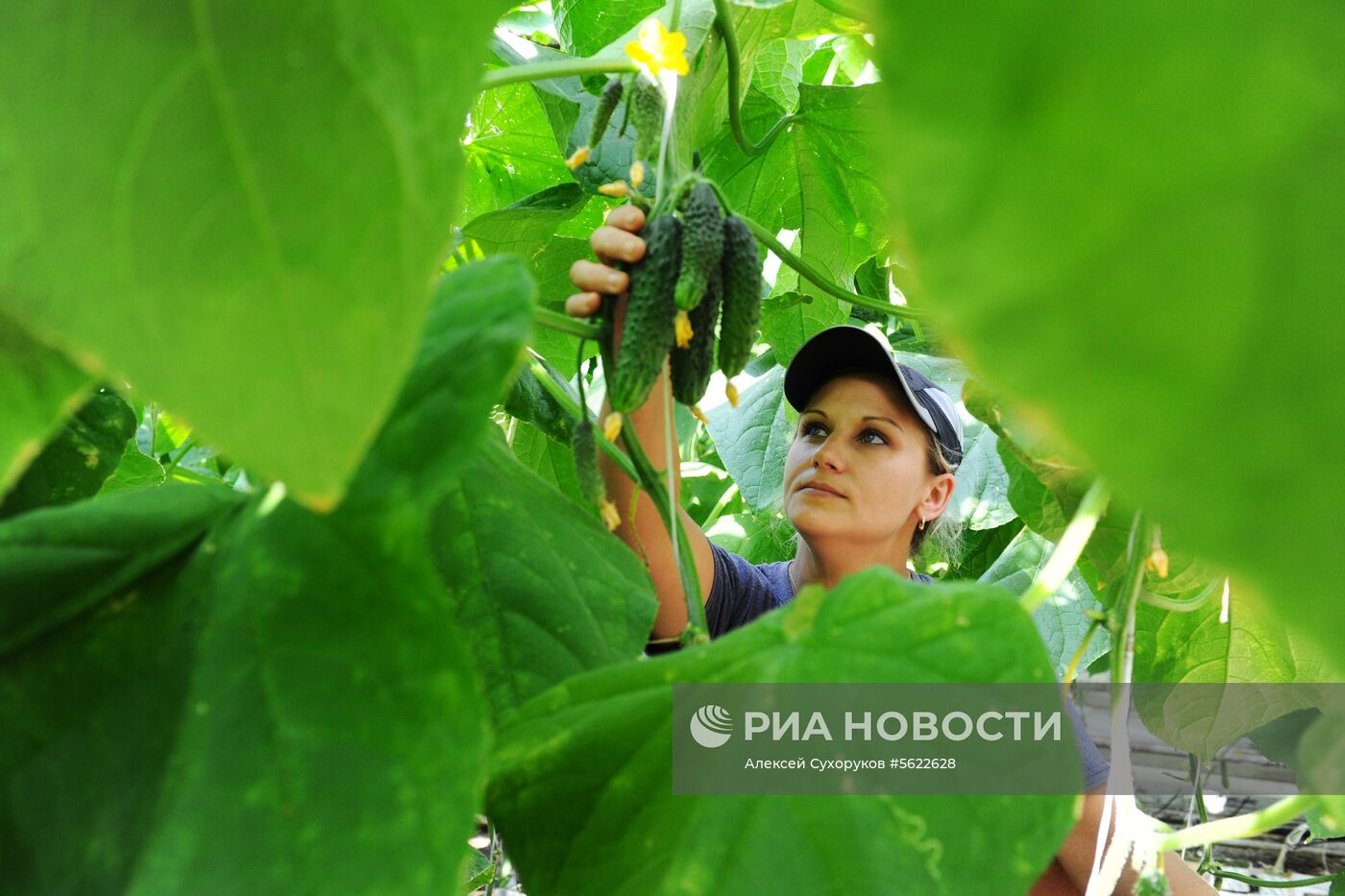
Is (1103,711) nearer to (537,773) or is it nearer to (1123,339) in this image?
(537,773)

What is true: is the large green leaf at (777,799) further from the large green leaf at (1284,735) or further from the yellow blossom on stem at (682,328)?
the large green leaf at (1284,735)

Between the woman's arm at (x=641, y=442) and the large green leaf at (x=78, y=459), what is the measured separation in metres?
0.30

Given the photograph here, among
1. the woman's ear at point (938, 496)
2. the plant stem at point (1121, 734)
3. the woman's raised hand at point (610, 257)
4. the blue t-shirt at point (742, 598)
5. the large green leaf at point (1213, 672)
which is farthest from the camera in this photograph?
the woman's ear at point (938, 496)

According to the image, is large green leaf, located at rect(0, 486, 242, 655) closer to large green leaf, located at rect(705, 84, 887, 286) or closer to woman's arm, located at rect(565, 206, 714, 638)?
woman's arm, located at rect(565, 206, 714, 638)

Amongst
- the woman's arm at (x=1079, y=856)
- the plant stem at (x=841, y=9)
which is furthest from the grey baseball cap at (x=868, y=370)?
the plant stem at (x=841, y=9)

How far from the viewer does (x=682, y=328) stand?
0.58 metres

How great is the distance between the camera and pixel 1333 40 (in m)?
0.16

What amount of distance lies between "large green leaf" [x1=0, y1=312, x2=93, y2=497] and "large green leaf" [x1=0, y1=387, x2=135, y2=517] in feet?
1.36

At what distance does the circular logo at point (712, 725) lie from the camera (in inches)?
17.1

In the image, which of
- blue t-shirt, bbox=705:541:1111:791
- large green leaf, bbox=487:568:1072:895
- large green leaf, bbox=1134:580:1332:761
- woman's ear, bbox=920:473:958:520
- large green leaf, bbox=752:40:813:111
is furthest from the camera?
woman's ear, bbox=920:473:958:520

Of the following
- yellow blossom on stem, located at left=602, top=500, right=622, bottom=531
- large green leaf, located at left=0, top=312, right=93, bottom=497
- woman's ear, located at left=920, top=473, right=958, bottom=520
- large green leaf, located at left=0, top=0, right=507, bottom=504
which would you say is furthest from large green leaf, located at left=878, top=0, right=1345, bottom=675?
woman's ear, located at left=920, top=473, right=958, bottom=520

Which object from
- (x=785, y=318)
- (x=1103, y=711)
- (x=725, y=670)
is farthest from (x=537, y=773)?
(x=1103, y=711)

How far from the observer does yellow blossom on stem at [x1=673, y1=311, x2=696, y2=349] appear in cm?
58

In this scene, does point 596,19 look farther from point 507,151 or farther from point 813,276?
point 813,276
